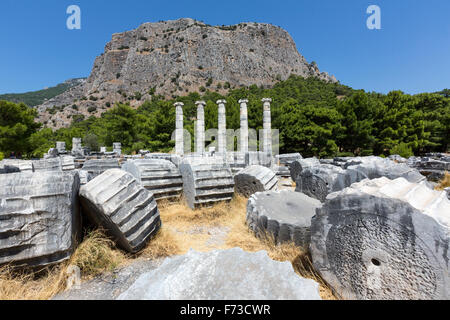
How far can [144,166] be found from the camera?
15.6 feet

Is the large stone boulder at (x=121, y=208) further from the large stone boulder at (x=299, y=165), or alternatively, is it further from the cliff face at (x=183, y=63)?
the cliff face at (x=183, y=63)

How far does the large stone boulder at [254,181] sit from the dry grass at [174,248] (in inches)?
31.6

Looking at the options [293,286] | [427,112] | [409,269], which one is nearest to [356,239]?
[409,269]

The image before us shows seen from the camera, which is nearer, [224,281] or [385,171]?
[224,281]

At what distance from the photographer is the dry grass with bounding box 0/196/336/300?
7.12 feet

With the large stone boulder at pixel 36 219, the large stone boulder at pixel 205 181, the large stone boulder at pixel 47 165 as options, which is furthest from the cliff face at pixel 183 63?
the large stone boulder at pixel 36 219

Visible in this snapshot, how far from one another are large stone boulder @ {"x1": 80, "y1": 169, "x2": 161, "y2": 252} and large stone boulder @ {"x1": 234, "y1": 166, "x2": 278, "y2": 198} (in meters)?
3.13

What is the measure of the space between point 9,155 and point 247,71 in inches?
2719

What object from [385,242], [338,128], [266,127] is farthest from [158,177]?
[338,128]

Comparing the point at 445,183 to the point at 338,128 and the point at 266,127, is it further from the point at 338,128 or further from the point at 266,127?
the point at 338,128

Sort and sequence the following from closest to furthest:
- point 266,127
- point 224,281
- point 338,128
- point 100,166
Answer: point 224,281
point 100,166
point 266,127
point 338,128

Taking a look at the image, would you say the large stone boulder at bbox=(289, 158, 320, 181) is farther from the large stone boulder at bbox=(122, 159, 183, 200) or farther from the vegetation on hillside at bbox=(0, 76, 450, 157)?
the vegetation on hillside at bbox=(0, 76, 450, 157)

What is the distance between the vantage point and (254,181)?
5.70 m

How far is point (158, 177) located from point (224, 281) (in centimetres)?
363
